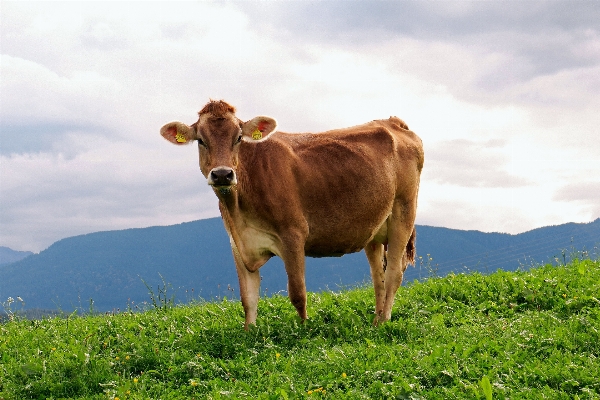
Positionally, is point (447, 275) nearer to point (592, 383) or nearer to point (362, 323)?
point (362, 323)

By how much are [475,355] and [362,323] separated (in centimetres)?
238

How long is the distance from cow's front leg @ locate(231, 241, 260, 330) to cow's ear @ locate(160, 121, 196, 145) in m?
1.70

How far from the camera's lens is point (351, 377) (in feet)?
26.8

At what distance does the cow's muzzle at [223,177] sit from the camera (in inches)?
359

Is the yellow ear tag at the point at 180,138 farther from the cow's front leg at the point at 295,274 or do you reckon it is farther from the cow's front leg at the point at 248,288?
the cow's front leg at the point at 295,274

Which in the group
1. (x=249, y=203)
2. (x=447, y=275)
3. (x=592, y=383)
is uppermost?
(x=249, y=203)

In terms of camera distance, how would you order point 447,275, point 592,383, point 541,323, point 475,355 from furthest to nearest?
point 447,275
point 541,323
point 475,355
point 592,383

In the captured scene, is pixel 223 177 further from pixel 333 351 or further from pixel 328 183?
pixel 333 351

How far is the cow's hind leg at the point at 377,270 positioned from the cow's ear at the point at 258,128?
10.5 ft

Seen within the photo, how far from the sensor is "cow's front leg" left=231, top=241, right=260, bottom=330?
10258mm

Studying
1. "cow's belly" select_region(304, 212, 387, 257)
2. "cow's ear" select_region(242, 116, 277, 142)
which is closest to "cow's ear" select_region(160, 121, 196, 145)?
"cow's ear" select_region(242, 116, 277, 142)

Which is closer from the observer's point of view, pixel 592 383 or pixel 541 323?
pixel 592 383

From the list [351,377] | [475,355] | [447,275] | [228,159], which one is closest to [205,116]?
[228,159]

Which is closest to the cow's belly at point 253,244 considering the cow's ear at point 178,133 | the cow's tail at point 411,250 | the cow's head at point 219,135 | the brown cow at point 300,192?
the brown cow at point 300,192
